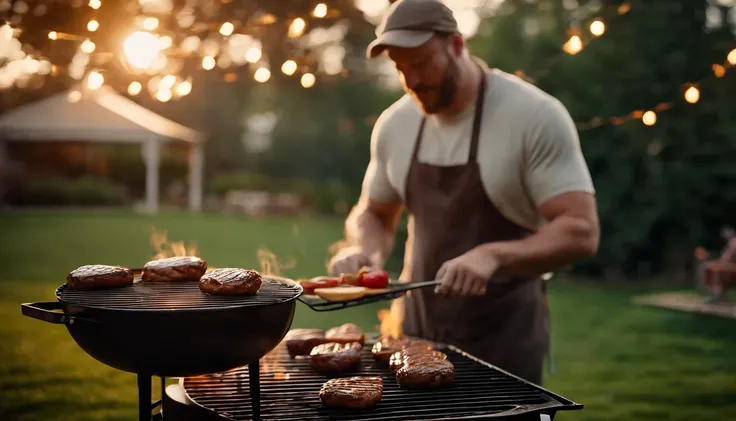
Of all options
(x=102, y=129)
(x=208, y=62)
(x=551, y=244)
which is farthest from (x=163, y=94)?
(x=102, y=129)

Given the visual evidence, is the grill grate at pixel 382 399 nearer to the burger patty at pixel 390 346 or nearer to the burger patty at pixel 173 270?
the burger patty at pixel 390 346

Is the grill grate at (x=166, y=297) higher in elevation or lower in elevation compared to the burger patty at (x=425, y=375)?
higher

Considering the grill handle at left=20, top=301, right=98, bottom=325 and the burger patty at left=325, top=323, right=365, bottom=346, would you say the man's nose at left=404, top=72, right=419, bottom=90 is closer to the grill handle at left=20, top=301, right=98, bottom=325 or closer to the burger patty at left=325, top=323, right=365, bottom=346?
the burger patty at left=325, top=323, right=365, bottom=346

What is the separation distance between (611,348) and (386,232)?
5.79m

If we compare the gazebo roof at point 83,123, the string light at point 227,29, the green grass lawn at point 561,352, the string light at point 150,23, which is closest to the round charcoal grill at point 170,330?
the string light at point 150,23

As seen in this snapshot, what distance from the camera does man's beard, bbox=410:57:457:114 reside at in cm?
334

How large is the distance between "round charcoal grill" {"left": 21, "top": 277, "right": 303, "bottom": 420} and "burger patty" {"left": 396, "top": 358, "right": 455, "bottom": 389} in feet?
1.79

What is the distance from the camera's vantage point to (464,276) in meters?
2.91

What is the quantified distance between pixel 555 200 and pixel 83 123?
3027 centimetres

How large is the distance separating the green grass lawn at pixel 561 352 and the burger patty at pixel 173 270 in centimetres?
381

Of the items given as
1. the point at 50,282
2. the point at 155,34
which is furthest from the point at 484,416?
the point at 50,282

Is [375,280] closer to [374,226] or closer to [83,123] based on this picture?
[374,226]

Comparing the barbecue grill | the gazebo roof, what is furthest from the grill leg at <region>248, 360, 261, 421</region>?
the gazebo roof

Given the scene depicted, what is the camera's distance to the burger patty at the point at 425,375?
8.40ft
